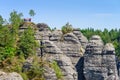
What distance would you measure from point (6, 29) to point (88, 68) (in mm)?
20077

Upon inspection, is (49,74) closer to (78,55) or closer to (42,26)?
(78,55)

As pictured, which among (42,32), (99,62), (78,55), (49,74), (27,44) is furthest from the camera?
(78,55)

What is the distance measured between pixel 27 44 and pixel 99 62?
17417mm

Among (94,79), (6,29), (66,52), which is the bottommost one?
(94,79)

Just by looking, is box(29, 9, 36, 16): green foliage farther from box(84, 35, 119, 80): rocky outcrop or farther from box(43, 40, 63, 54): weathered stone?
box(84, 35, 119, 80): rocky outcrop

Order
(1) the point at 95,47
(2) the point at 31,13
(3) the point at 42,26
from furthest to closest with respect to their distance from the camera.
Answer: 1. (2) the point at 31,13
2. (3) the point at 42,26
3. (1) the point at 95,47

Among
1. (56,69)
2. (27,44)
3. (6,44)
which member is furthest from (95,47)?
(6,44)

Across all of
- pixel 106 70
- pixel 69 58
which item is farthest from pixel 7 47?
pixel 106 70

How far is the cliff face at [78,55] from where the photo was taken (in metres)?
78.6

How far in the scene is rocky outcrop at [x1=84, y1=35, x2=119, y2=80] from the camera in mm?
81625

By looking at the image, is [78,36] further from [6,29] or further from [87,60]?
[6,29]

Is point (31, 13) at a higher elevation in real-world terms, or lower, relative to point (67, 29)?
higher

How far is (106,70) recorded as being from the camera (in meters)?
81.6

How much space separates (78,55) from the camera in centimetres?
8662
